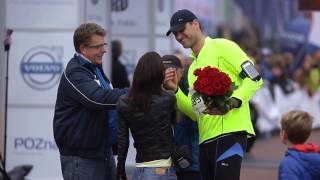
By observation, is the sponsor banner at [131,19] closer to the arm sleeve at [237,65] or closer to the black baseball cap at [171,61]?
the black baseball cap at [171,61]

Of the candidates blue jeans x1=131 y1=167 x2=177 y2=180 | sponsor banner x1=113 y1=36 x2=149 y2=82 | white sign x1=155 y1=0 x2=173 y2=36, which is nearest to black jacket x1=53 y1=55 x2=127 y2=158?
blue jeans x1=131 y1=167 x2=177 y2=180

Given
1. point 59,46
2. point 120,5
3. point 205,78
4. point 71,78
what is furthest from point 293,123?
point 120,5

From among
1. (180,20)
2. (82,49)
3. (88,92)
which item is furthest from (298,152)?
(82,49)

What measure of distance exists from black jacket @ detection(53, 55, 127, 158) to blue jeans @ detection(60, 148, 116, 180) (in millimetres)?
42

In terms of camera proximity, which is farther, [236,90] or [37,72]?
[37,72]

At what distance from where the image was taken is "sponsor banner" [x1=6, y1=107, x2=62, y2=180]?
33.8 ft

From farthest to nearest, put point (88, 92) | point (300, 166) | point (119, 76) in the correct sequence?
point (119, 76)
point (88, 92)
point (300, 166)

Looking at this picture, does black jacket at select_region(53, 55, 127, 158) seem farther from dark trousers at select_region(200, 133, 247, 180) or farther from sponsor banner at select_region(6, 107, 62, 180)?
sponsor banner at select_region(6, 107, 62, 180)

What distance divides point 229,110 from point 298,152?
73 centimetres

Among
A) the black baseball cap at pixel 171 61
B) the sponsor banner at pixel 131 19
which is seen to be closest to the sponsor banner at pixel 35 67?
the sponsor banner at pixel 131 19

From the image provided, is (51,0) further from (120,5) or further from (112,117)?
(112,117)

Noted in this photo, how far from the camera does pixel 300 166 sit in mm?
5559

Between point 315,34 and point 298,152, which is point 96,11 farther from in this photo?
point 315,34

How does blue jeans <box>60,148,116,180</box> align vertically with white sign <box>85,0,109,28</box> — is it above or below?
below
